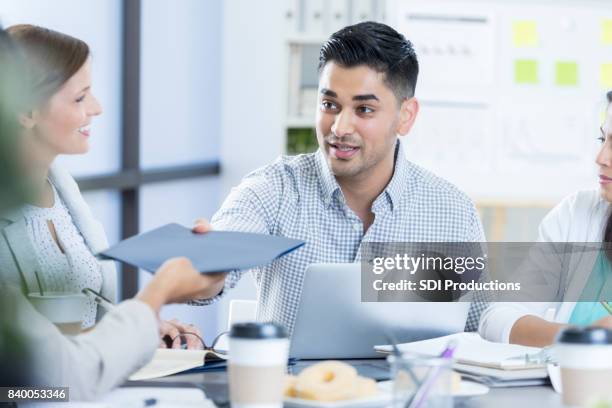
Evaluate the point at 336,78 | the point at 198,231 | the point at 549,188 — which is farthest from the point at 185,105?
the point at 198,231

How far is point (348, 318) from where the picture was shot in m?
1.65

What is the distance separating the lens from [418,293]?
1834 millimetres

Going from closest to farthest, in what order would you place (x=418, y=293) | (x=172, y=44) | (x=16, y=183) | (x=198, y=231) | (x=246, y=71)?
1. (x=16, y=183)
2. (x=198, y=231)
3. (x=418, y=293)
4. (x=172, y=44)
5. (x=246, y=71)

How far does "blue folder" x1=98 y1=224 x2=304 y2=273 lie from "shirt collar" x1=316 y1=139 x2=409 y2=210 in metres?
0.70

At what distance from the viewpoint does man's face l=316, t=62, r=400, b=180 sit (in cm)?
222

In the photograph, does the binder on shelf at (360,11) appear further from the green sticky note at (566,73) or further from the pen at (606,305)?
the pen at (606,305)

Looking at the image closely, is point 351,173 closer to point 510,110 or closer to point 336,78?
point 336,78

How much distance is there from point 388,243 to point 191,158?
2.35 metres

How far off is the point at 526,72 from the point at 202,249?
3.25 meters

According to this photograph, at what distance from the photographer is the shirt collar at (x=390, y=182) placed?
7.36ft

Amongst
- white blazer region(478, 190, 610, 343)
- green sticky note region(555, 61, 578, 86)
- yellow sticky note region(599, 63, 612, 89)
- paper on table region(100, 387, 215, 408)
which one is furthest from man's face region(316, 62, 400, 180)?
yellow sticky note region(599, 63, 612, 89)

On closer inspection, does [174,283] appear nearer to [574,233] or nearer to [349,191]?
[349,191]

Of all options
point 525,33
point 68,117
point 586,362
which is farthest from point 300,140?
point 586,362

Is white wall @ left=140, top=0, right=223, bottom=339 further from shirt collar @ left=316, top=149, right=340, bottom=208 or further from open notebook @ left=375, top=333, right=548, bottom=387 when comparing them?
open notebook @ left=375, top=333, right=548, bottom=387
